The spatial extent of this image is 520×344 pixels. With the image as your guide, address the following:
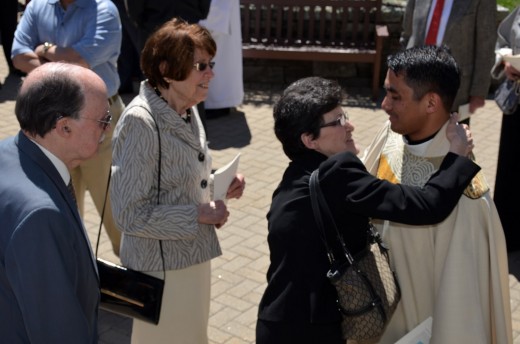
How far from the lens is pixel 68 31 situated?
16.8ft

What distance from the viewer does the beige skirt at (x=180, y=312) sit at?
3.60 meters

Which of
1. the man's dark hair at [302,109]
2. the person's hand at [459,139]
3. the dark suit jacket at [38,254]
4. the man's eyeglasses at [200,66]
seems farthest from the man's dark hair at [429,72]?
the dark suit jacket at [38,254]

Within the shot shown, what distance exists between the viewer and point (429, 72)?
3.23 meters

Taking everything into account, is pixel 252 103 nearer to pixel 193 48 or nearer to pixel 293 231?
pixel 193 48

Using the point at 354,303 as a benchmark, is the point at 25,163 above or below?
above

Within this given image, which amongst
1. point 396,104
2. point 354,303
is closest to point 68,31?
point 396,104

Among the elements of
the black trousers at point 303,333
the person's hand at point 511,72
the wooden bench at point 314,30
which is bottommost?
the wooden bench at point 314,30

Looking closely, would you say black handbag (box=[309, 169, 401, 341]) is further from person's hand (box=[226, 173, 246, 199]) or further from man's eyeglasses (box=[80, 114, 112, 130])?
person's hand (box=[226, 173, 246, 199])

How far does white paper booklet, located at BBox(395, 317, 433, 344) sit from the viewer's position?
3.08 meters

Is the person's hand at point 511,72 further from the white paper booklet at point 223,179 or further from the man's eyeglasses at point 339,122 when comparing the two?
the man's eyeglasses at point 339,122

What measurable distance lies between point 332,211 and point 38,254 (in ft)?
3.45

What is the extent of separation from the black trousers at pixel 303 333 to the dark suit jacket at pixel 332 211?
0.02m

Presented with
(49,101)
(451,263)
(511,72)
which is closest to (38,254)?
(49,101)

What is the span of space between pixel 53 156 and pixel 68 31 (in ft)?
9.13
